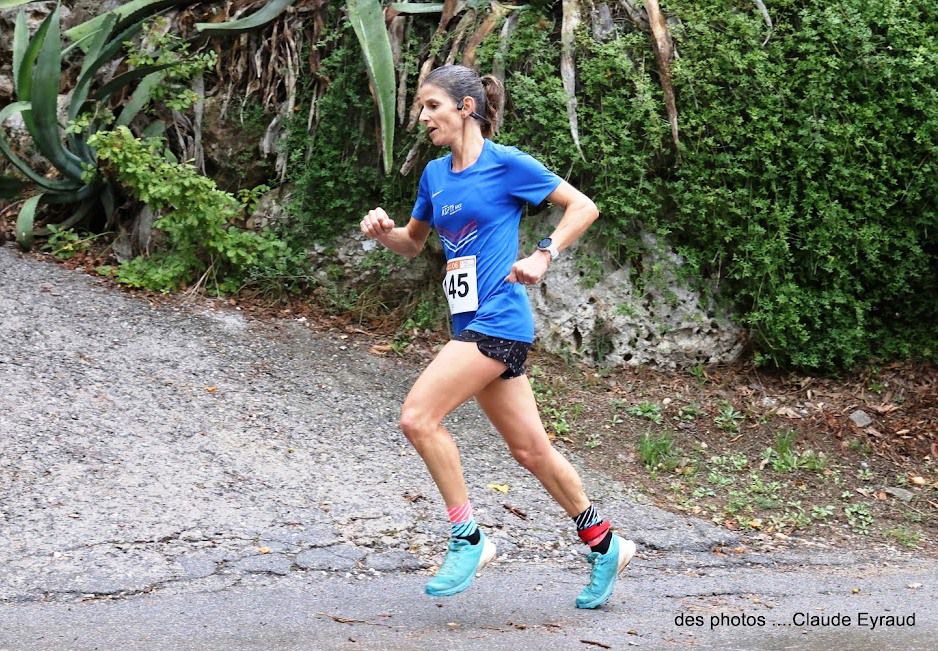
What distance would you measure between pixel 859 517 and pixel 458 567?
294 cm

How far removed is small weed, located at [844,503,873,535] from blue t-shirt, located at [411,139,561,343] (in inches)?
107

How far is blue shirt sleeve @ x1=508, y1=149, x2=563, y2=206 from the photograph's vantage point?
421cm

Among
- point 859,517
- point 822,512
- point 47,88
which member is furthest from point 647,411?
point 47,88

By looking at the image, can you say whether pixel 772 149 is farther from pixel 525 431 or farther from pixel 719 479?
pixel 525 431

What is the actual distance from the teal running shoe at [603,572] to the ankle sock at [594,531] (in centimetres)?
2

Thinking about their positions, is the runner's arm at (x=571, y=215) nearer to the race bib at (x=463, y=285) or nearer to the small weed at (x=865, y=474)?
the race bib at (x=463, y=285)

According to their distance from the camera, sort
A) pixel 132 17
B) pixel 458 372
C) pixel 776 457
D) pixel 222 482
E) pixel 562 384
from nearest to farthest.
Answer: pixel 458 372, pixel 222 482, pixel 776 457, pixel 562 384, pixel 132 17

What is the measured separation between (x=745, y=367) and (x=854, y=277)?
0.92 m

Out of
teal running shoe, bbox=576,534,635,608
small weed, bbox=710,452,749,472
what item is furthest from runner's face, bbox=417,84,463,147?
small weed, bbox=710,452,749,472

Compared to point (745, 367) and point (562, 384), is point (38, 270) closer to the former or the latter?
point (562, 384)

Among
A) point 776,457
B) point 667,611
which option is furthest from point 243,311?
point 667,611

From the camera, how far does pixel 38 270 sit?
7.84 metres

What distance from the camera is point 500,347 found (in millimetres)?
4117

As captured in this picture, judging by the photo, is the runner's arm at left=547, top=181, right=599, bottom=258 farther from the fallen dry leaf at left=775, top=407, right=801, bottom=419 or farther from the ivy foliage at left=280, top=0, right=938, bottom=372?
the fallen dry leaf at left=775, top=407, right=801, bottom=419
